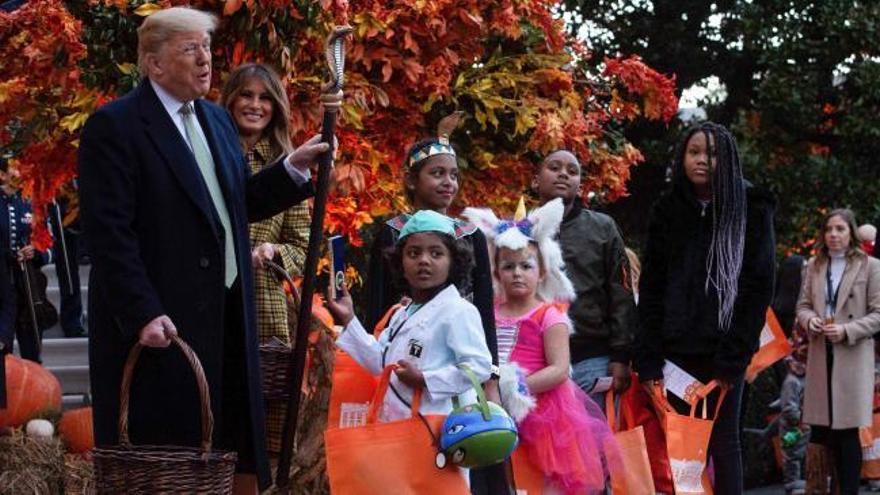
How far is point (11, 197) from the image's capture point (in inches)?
468

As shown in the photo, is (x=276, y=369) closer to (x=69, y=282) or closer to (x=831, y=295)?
(x=831, y=295)

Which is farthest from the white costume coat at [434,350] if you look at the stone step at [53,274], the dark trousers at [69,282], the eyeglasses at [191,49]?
the stone step at [53,274]

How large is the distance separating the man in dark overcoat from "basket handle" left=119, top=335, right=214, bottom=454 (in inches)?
2.6

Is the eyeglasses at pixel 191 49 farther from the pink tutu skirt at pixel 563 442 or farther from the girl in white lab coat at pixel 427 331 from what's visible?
the pink tutu skirt at pixel 563 442

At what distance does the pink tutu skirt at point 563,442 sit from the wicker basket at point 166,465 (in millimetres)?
2419

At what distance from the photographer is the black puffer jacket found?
7.30 meters

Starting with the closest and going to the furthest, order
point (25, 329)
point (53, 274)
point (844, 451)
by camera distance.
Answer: point (844, 451) < point (25, 329) < point (53, 274)

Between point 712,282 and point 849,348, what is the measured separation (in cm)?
383

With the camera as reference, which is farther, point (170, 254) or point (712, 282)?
point (712, 282)

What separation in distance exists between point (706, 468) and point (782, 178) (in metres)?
8.89

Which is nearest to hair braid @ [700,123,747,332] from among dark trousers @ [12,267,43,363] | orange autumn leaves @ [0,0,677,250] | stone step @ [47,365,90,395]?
orange autumn leaves @ [0,0,677,250]

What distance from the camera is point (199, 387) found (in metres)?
4.81

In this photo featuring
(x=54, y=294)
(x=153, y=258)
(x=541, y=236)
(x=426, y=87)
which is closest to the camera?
(x=153, y=258)

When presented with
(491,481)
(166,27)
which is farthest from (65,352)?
(166,27)
